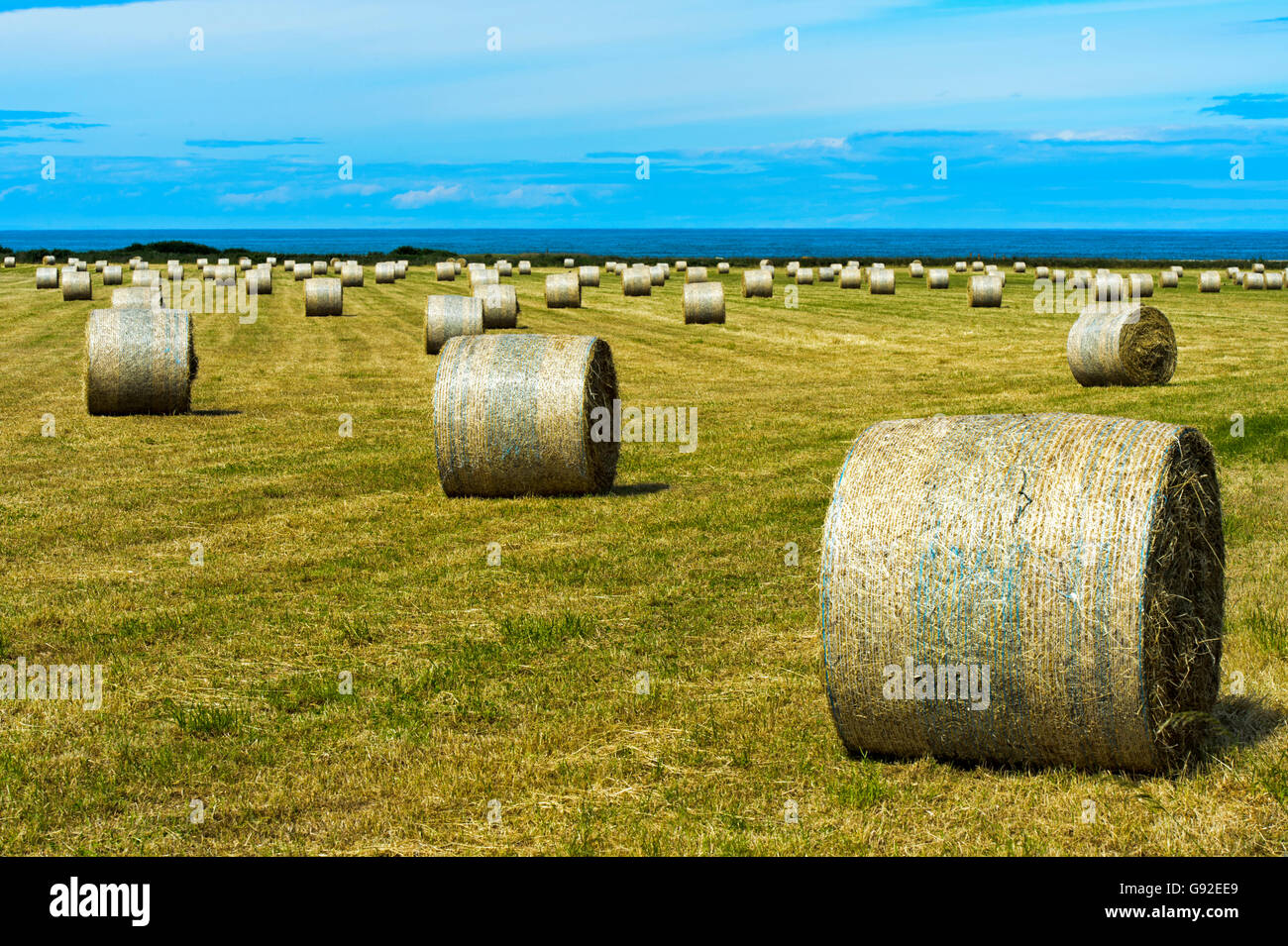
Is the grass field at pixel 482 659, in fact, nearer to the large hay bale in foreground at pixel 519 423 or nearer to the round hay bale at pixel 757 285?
the large hay bale in foreground at pixel 519 423

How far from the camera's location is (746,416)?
22.4 m

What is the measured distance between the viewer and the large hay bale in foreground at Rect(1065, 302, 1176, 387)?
25062 mm

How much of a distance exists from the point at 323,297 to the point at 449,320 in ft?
48.1

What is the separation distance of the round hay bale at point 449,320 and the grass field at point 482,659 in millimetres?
11099

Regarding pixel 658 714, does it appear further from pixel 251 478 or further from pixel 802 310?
pixel 802 310

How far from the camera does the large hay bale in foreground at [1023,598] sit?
261 inches

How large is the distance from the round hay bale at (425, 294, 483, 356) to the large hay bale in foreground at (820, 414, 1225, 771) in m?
26.8

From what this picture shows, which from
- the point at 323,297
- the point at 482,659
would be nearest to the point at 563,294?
the point at 323,297

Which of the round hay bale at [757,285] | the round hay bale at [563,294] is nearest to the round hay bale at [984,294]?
the round hay bale at [757,285]

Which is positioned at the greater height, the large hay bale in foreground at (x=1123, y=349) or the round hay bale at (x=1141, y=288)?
the round hay bale at (x=1141, y=288)

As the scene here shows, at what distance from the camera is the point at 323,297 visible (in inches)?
1827

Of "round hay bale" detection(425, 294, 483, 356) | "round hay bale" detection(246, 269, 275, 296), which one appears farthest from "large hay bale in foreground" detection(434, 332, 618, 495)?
"round hay bale" detection(246, 269, 275, 296)

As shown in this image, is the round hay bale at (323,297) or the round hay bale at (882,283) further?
the round hay bale at (882,283)

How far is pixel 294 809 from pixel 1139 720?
4.33 metres
